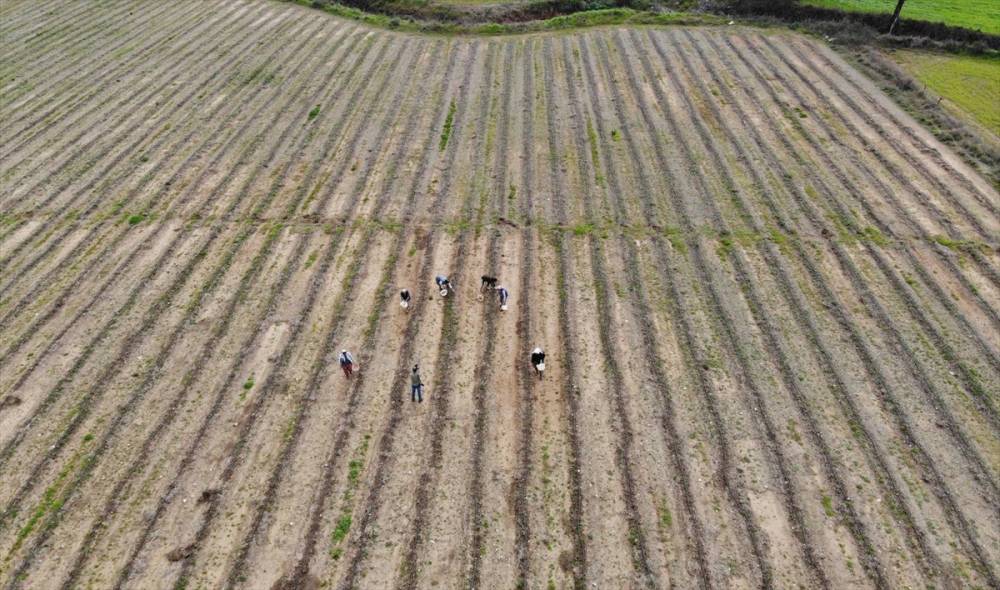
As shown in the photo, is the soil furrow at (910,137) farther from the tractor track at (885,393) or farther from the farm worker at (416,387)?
the farm worker at (416,387)

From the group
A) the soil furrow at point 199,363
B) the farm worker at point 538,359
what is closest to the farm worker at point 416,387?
the farm worker at point 538,359

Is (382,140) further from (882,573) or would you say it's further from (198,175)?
(882,573)

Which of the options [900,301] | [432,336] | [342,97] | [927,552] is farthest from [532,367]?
[342,97]

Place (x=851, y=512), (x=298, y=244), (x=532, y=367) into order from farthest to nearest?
(x=298, y=244)
(x=532, y=367)
(x=851, y=512)

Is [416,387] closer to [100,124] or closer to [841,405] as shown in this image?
[841,405]

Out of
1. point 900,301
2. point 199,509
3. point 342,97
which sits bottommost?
point 199,509

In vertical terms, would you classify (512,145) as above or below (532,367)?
above

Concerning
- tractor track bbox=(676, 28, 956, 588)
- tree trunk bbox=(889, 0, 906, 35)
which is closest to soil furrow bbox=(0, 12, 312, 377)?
tractor track bbox=(676, 28, 956, 588)
